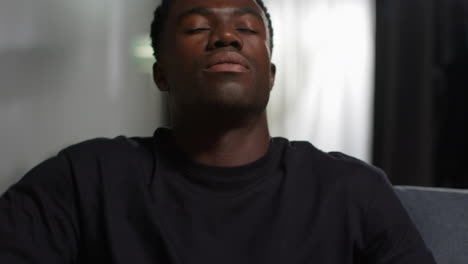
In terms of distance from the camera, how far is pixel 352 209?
93 cm

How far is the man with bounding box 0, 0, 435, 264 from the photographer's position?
863 millimetres

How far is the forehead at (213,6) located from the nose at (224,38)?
1.8 inches

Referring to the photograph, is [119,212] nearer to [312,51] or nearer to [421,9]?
[312,51]

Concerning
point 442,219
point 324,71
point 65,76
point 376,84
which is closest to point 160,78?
point 442,219

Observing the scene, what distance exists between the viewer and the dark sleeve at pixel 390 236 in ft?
2.87

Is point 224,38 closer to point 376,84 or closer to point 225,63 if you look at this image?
point 225,63

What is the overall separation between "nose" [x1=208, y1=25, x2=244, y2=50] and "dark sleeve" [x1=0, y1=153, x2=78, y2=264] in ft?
1.18

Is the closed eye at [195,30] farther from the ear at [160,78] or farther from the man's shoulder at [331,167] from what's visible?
the man's shoulder at [331,167]

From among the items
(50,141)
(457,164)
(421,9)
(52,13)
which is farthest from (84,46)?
(457,164)

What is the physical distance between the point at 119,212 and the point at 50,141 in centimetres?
96

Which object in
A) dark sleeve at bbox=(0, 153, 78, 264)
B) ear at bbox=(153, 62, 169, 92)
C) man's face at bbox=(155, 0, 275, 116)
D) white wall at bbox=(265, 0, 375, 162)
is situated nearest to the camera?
dark sleeve at bbox=(0, 153, 78, 264)

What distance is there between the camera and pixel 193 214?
0.89 metres

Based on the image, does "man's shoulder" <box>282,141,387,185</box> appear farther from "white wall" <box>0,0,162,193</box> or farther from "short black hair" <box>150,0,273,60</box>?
"white wall" <box>0,0,162,193</box>

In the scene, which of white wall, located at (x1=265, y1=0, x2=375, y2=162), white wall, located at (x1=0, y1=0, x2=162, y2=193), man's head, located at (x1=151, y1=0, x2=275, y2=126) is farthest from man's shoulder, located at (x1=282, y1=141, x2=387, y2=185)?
white wall, located at (x1=265, y1=0, x2=375, y2=162)
